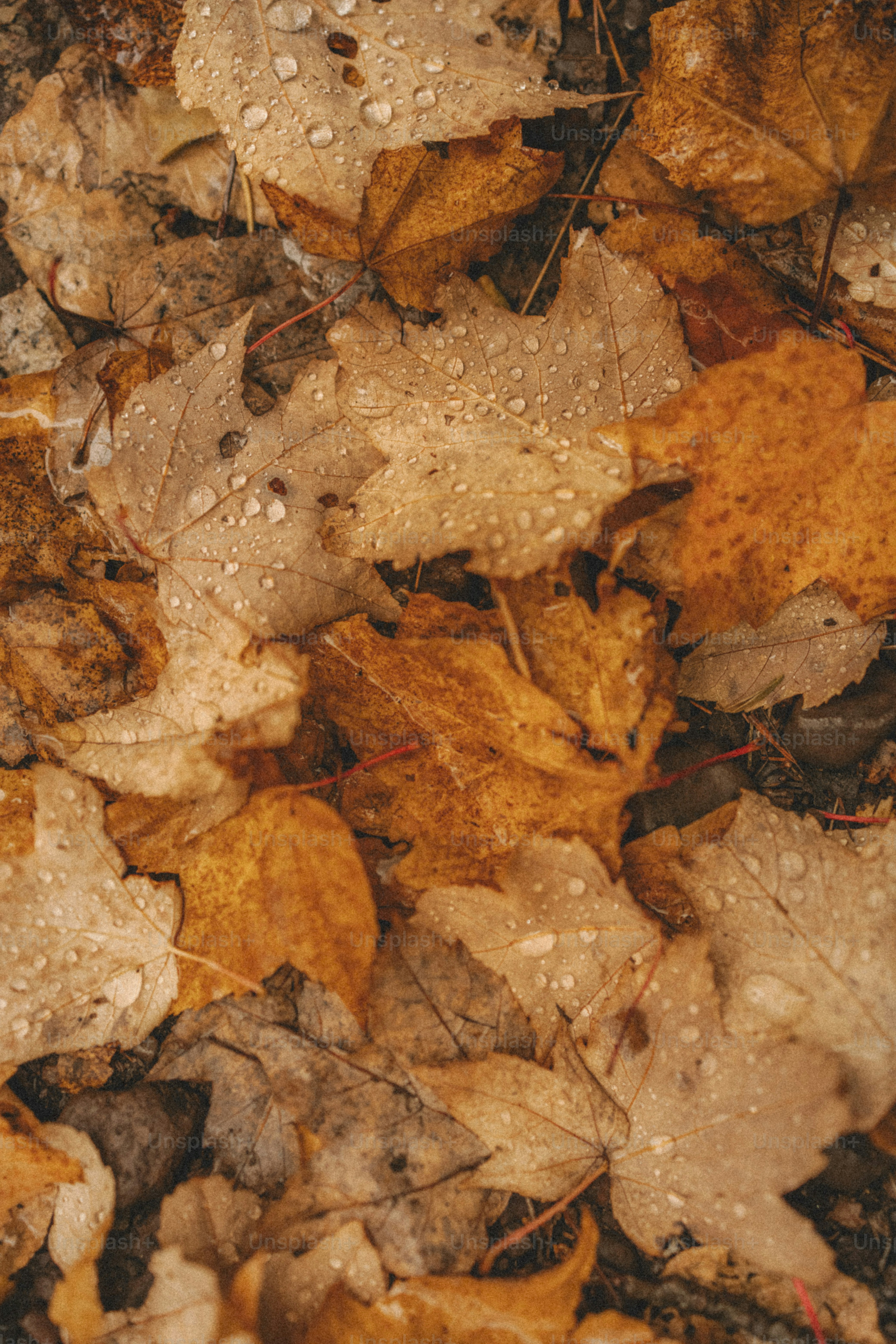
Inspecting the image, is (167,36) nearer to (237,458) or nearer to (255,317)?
(255,317)

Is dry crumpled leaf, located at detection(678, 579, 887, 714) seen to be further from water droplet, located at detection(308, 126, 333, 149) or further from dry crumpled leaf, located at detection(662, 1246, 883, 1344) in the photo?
water droplet, located at detection(308, 126, 333, 149)

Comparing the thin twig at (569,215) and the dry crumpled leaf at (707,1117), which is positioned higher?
the thin twig at (569,215)

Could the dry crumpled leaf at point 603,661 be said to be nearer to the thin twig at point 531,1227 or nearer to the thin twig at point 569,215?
the thin twig at point 569,215

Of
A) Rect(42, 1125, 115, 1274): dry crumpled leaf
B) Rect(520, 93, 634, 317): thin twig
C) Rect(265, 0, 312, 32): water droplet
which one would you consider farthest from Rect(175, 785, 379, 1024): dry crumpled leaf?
Rect(265, 0, 312, 32): water droplet

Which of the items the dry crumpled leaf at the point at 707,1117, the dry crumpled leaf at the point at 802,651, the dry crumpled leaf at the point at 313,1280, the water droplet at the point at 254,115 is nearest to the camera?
the dry crumpled leaf at the point at 707,1117

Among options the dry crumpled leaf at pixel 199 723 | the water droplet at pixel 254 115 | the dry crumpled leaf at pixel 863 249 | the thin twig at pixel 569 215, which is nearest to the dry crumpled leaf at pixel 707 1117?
the dry crumpled leaf at pixel 199 723

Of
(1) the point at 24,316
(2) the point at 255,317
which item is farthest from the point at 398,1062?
(1) the point at 24,316
